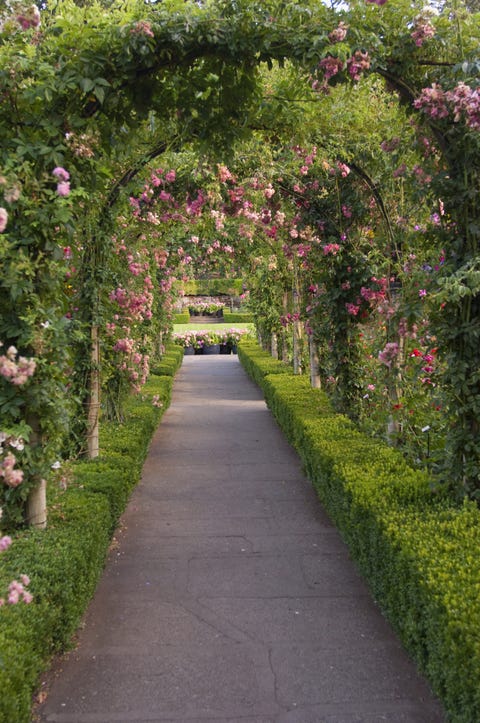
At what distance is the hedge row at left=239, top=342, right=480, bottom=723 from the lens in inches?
91.9

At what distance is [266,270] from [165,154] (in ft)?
19.7

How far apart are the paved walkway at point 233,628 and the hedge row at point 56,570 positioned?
0.22m

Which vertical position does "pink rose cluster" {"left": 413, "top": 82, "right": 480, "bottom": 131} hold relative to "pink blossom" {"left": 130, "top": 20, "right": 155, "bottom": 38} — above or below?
below

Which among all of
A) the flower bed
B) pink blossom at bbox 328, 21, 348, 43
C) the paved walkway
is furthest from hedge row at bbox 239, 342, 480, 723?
the flower bed

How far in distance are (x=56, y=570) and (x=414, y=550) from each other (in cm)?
157

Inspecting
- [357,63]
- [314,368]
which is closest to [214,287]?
[314,368]

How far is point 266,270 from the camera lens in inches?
467

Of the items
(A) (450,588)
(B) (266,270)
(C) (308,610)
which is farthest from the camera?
(B) (266,270)

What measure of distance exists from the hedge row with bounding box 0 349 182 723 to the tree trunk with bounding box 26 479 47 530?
67mm

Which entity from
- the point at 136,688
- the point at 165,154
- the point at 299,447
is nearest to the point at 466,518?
the point at 136,688

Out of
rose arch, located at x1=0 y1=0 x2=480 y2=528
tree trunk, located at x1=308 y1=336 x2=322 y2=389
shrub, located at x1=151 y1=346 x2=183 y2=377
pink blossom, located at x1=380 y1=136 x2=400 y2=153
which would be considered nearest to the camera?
rose arch, located at x1=0 y1=0 x2=480 y2=528

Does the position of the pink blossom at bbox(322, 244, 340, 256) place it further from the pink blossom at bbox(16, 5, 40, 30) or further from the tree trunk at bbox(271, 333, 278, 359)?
the tree trunk at bbox(271, 333, 278, 359)

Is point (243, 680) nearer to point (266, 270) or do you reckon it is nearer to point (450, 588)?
point (450, 588)

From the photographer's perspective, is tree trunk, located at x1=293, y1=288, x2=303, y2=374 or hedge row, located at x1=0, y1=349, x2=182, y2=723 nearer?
hedge row, located at x1=0, y1=349, x2=182, y2=723
